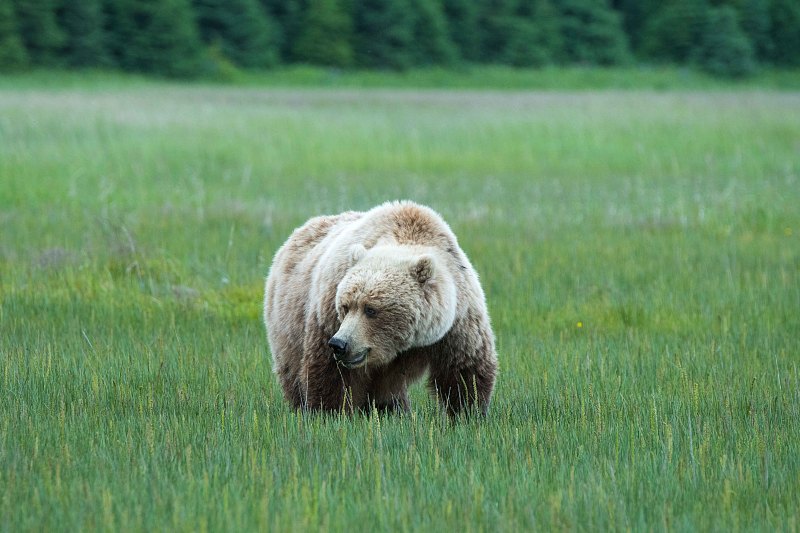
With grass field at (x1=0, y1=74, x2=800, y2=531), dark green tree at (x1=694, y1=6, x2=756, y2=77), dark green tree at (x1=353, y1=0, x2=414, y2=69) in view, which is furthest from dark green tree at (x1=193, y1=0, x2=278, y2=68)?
grass field at (x1=0, y1=74, x2=800, y2=531)

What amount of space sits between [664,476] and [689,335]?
146 inches

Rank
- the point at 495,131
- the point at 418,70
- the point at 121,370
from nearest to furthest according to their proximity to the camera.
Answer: the point at 121,370, the point at 495,131, the point at 418,70

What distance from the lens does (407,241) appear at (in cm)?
553

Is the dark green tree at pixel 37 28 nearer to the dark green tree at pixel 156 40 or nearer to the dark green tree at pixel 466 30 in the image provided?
the dark green tree at pixel 156 40

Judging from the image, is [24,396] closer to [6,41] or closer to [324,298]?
[324,298]

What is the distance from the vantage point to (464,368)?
213 inches

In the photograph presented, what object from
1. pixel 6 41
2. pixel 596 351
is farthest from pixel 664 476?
pixel 6 41

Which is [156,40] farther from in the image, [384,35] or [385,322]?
[385,322]

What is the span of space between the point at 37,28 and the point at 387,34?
14349 millimetres

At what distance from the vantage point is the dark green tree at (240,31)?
45312 mm

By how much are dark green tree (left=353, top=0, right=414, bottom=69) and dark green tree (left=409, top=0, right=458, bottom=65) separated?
0.45 m

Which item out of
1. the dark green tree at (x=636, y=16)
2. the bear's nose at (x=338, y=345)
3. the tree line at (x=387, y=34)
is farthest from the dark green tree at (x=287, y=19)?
the bear's nose at (x=338, y=345)

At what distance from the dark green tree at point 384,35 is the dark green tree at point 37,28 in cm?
1310

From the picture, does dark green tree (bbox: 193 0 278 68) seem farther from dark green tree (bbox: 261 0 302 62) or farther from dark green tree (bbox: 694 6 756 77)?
dark green tree (bbox: 694 6 756 77)
